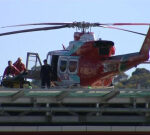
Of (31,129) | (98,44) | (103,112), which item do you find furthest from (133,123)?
(98,44)

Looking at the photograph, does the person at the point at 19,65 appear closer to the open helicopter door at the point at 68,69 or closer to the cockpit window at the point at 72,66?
the open helicopter door at the point at 68,69

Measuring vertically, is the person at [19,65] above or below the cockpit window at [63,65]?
below

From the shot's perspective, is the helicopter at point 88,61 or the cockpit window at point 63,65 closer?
the helicopter at point 88,61

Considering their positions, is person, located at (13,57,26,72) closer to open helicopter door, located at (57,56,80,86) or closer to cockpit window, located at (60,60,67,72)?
open helicopter door, located at (57,56,80,86)

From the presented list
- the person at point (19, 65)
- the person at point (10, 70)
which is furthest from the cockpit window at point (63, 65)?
the person at point (10, 70)

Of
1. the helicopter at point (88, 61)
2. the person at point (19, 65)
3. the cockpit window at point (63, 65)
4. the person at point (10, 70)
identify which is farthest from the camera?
the cockpit window at point (63, 65)

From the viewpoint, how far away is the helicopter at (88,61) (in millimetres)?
33750

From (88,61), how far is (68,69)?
0.93m

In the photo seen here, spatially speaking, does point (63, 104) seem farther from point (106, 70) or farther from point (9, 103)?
point (106, 70)

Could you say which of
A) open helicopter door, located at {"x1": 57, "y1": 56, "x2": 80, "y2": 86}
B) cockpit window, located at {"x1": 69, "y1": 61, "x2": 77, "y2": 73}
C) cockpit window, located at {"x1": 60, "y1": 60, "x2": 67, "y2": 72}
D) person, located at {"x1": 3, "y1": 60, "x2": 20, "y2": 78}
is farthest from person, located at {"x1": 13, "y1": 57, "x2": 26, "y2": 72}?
cockpit window, located at {"x1": 69, "y1": 61, "x2": 77, "y2": 73}

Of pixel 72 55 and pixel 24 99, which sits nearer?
pixel 24 99

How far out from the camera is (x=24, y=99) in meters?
22.8

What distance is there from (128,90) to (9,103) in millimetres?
3102

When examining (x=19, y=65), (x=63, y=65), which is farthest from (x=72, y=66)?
(x=19, y=65)
